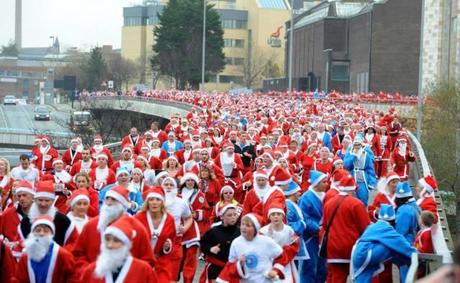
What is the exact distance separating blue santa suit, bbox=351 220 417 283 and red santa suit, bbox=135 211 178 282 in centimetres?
178

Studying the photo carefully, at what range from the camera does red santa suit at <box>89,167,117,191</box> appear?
55.6ft

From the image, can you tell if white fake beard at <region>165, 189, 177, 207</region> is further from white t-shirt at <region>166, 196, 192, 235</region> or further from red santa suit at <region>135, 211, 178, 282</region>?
red santa suit at <region>135, 211, 178, 282</region>

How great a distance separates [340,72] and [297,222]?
81.1 meters

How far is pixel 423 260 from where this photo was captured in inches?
429

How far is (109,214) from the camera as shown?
9414mm

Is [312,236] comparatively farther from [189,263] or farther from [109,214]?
[109,214]

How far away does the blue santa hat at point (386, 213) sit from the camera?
503 inches

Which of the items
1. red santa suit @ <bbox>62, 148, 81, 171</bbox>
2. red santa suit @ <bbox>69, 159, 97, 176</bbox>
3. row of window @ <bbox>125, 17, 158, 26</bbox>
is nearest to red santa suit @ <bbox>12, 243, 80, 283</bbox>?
red santa suit @ <bbox>69, 159, 97, 176</bbox>

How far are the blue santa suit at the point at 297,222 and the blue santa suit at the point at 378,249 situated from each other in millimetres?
1439

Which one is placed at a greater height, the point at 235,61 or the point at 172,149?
the point at 235,61

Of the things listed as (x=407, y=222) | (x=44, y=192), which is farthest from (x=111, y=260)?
(x=407, y=222)

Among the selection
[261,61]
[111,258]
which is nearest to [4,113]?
[261,61]

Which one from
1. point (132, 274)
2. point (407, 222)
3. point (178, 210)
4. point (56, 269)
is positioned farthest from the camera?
point (178, 210)

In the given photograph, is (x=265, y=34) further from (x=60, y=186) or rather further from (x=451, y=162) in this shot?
(x=60, y=186)
